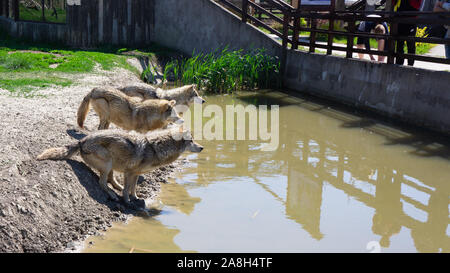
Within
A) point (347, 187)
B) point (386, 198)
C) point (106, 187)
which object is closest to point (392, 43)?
point (347, 187)

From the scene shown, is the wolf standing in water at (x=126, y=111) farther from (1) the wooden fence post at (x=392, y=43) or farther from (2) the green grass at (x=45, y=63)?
(1) the wooden fence post at (x=392, y=43)

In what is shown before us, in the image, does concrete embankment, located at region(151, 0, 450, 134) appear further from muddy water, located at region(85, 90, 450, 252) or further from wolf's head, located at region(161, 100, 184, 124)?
wolf's head, located at region(161, 100, 184, 124)

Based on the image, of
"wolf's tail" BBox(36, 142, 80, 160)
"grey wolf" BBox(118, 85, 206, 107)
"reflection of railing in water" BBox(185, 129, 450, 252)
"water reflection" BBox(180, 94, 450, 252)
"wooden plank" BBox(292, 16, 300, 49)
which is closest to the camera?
"wolf's tail" BBox(36, 142, 80, 160)

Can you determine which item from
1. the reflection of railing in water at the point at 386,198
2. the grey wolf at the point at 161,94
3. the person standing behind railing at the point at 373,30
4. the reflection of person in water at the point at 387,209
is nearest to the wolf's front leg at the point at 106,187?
the reflection of railing in water at the point at 386,198

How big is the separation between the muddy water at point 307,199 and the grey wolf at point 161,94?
1.19m

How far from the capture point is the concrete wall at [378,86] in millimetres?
10852

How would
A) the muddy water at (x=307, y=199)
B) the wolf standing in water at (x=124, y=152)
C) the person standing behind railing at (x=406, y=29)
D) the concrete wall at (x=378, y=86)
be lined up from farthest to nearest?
1. the person standing behind railing at (x=406, y=29)
2. the concrete wall at (x=378, y=86)
3. the wolf standing in water at (x=124, y=152)
4. the muddy water at (x=307, y=199)

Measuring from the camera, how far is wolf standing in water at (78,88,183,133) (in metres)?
8.31

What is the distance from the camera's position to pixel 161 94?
31.9ft

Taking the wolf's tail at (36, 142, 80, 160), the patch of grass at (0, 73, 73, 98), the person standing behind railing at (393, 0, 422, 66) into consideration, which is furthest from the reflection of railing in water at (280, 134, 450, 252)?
the patch of grass at (0, 73, 73, 98)

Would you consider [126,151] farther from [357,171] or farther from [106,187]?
[357,171]

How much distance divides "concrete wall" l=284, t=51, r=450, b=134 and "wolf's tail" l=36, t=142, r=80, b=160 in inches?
304

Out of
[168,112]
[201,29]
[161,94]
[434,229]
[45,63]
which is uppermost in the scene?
[201,29]

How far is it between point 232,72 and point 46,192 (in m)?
9.80
